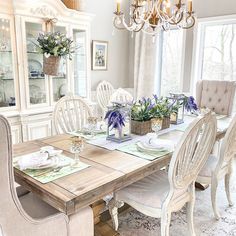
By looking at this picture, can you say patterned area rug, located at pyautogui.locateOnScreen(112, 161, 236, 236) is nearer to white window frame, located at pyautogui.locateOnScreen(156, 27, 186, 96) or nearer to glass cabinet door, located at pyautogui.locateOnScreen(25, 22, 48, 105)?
glass cabinet door, located at pyautogui.locateOnScreen(25, 22, 48, 105)

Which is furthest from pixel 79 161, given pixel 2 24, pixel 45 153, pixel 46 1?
pixel 46 1

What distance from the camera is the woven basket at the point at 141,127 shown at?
7.27 feet

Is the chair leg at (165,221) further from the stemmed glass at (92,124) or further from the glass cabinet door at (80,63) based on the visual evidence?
the glass cabinet door at (80,63)

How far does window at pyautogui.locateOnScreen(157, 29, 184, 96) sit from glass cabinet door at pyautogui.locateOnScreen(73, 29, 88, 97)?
158 centimetres

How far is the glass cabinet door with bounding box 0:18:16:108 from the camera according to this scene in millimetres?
2984

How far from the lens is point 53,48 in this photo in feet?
10.5

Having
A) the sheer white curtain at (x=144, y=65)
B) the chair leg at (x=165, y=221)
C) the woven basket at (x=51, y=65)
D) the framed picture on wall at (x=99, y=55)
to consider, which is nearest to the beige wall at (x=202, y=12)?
the sheer white curtain at (x=144, y=65)

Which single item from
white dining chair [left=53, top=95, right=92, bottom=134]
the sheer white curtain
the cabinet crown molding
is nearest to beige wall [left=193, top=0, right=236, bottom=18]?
the sheer white curtain

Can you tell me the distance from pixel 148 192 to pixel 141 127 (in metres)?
0.61

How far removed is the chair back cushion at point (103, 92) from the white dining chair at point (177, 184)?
8.84 ft

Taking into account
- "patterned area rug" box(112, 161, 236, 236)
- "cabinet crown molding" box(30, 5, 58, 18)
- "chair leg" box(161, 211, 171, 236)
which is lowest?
"patterned area rug" box(112, 161, 236, 236)

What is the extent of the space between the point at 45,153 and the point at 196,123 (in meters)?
0.96

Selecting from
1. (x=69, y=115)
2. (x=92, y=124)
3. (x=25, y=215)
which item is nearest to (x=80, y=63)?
(x=69, y=115)

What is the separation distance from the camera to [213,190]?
220cm
